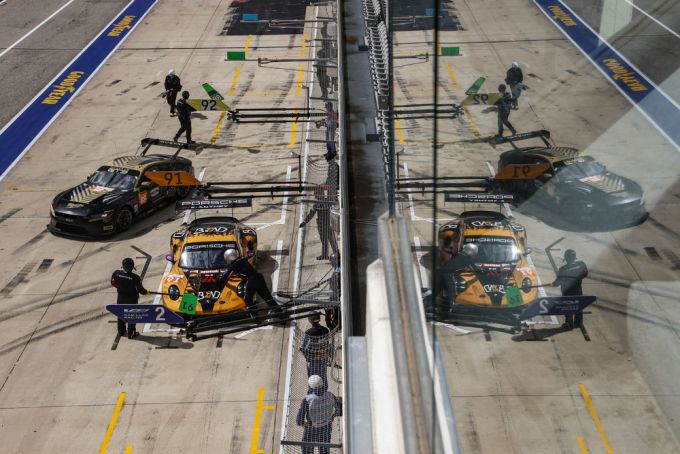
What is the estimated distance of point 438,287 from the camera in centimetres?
306

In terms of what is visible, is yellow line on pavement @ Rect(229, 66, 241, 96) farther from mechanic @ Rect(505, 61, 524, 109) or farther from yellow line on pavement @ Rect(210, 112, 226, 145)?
mechanic @ Rect(505, 61, 524, 109)

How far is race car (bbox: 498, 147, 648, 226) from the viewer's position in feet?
7.08

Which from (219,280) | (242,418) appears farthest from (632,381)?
(219,280)

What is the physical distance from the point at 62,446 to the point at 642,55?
10670 mm

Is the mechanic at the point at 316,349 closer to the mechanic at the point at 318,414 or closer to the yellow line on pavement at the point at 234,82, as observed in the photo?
the mechanic at the point at 318,414

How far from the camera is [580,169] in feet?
8.71

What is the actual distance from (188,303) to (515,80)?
10.8 metres

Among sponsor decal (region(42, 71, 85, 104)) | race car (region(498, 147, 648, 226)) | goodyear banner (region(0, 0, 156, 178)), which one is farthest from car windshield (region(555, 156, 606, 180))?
sponsor decal (region(42, 71, 85, 104))

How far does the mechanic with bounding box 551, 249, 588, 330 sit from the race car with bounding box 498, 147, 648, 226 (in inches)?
5.5

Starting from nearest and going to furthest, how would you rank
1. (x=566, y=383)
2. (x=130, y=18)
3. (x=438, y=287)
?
(x=566, y=383) → (x=438, y=287) → (x=130, y=18)

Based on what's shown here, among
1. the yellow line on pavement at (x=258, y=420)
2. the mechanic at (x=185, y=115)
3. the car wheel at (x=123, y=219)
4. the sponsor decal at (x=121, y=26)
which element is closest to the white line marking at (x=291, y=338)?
the yellow line on pavement at (x=258, y=420)

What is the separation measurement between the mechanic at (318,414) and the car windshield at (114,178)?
1049 cm

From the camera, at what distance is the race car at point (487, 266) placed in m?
2.65

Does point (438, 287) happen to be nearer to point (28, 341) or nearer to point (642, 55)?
point (642, 55)
